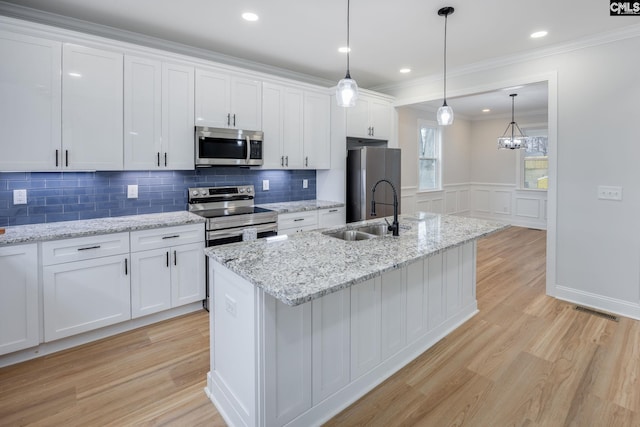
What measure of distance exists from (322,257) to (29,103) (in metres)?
2.49

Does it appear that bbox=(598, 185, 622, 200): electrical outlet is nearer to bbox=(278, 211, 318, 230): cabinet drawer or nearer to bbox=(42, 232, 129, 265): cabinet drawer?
bbox=(278, 211, 318, 230): cabinet drawer

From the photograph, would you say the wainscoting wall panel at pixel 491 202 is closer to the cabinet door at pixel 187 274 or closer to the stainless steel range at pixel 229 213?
the stainless steel range at pixel 229 213

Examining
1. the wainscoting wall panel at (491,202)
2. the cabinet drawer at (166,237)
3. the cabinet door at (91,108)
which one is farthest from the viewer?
the wainscoting wall panel at (491,202)

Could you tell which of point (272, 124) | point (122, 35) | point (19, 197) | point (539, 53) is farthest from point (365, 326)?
point (539, 53)

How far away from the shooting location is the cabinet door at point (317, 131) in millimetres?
4254

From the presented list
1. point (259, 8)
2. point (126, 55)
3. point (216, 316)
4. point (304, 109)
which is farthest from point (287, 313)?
point (304, 109)

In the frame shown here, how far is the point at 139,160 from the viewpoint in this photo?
3.03 metres

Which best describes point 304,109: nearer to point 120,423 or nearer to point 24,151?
point 24,151

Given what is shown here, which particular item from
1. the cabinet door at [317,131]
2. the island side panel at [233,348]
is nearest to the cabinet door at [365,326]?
the island side panel at [233,348]

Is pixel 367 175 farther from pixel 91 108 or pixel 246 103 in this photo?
pixel 91 108

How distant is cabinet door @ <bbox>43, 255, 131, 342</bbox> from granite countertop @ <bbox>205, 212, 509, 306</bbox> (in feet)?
4.12

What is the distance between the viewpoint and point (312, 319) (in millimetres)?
1752

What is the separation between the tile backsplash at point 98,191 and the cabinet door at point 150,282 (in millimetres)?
643

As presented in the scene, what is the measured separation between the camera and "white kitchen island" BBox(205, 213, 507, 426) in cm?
157
